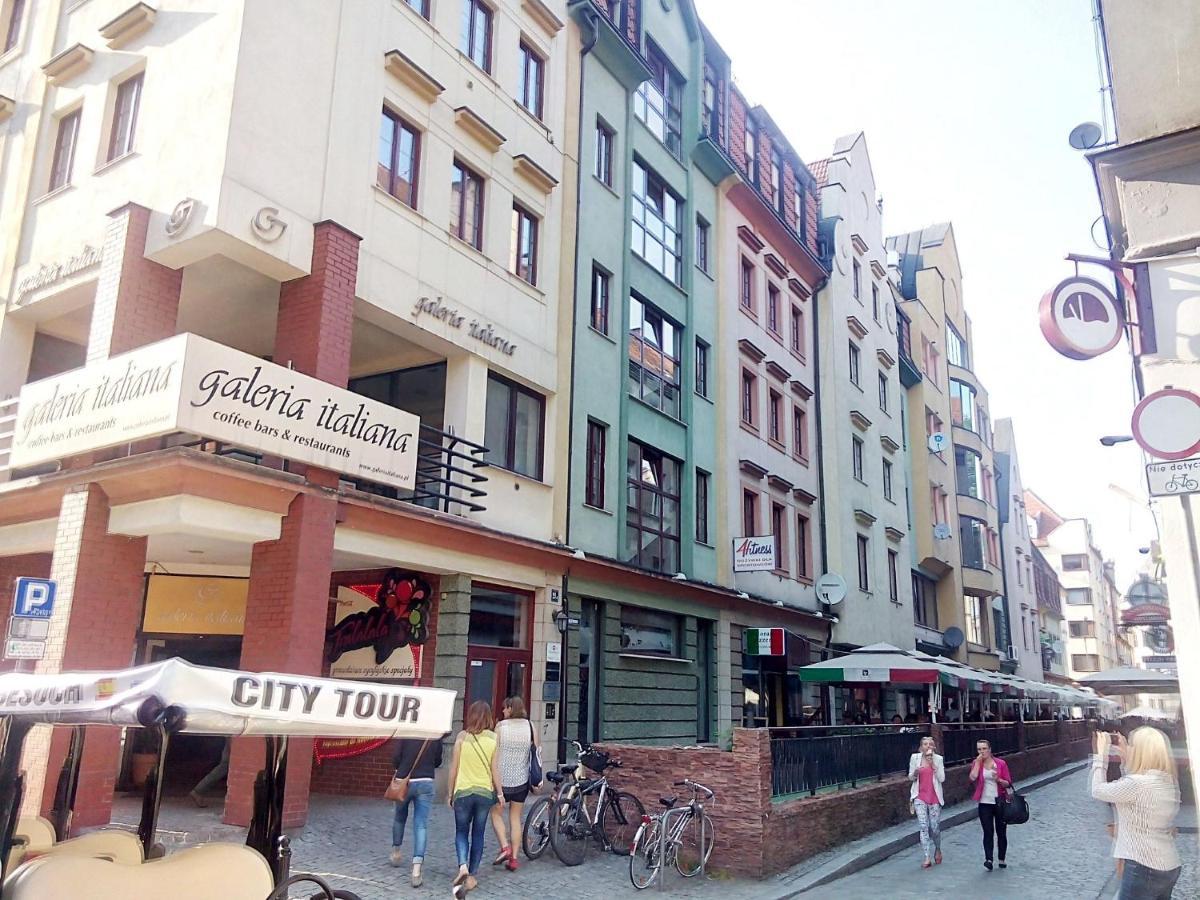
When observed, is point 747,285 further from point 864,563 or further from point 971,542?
point 971,542

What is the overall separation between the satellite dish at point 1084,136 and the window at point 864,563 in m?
23.9

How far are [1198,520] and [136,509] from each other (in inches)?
450

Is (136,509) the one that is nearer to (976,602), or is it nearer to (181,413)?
(181,413)

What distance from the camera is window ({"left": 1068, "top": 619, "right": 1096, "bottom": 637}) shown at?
95.1 metres

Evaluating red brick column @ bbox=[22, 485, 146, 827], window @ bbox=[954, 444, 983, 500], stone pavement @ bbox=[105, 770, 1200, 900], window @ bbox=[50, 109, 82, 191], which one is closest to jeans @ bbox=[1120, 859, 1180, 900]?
stone pavement @ bbox=[105, 770, 1200, 900]

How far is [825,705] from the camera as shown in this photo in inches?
1136

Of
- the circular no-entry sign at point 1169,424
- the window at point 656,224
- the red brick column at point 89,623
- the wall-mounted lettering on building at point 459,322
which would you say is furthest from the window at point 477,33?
the circular no-entry sign at point 1169,424

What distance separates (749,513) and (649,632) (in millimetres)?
6592

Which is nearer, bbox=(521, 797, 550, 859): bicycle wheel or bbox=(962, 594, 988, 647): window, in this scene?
bbox=(521, 797, 550, 859): bicycle wheel

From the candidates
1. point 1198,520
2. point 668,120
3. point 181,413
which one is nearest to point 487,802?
point 181,413

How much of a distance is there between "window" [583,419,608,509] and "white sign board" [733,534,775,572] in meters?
5.42

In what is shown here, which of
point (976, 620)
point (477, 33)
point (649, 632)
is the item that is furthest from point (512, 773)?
point (976, 620)

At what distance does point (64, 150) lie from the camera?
16.2 meters

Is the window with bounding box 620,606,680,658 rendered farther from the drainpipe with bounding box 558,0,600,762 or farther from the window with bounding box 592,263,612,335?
the window with bounding box 592,263,612,335
